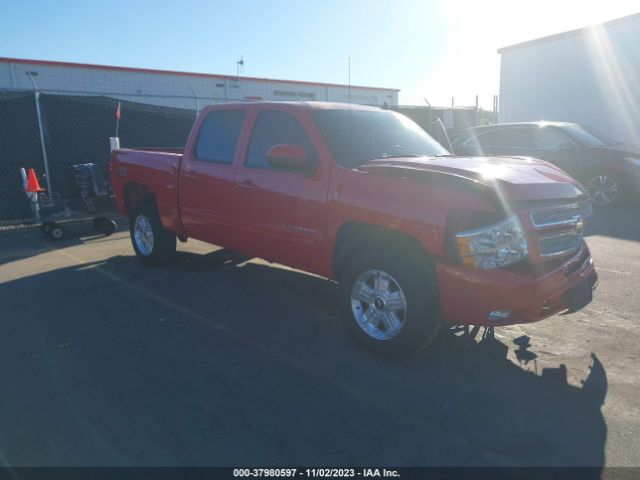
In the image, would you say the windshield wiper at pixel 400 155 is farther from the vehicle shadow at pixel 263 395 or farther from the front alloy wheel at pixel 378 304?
the vehicle shadow at pixel 263 395

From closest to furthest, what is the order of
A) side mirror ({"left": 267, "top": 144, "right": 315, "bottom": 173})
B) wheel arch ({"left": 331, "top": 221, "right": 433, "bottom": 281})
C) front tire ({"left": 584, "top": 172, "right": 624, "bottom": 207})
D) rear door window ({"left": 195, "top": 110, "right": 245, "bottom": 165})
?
wheel arch ({"left": 331, "top": 221, "right": 433, "bottom": 281}), side mirror ({"left": 267, "top": 144, "right": 315, "bottom": 173}), rear door window ({"left": 195, "top": 110, "right": 245, "bottom": 165}), front tire ({"left": 584, "top": 172, "right": 624, "bottom": 207})

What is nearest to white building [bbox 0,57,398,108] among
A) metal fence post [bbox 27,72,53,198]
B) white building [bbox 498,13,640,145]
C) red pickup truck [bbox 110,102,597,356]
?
white building [bbox 498,13,640,145]

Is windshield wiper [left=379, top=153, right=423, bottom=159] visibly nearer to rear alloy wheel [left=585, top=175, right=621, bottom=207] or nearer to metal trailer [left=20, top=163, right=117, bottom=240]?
metal trailer [left=20, top=163, right=117, bottom=240]

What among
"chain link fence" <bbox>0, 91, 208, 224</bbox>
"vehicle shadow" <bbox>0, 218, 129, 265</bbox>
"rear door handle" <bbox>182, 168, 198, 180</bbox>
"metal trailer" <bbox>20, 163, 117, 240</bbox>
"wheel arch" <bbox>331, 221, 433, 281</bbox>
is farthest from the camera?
"chain link fence" <bbox>0, 91, 208, 224</bbox>

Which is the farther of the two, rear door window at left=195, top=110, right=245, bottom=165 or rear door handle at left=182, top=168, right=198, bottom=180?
rear door handle at left=182, top=168, right=198, bottom=180

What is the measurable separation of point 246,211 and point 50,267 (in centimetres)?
340

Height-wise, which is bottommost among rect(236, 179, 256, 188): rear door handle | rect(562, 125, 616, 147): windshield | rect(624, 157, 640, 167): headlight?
rect(624, 157, 640, 167): headlight

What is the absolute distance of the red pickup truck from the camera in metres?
3.58

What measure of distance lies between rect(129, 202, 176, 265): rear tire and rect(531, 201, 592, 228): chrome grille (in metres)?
4.56

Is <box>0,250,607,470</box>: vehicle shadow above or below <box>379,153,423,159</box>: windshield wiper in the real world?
below

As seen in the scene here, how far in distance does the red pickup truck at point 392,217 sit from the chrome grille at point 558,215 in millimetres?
12

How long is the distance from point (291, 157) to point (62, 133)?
857cm

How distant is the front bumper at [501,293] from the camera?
3479 mm

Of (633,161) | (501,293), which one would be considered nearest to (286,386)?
(501,293)
